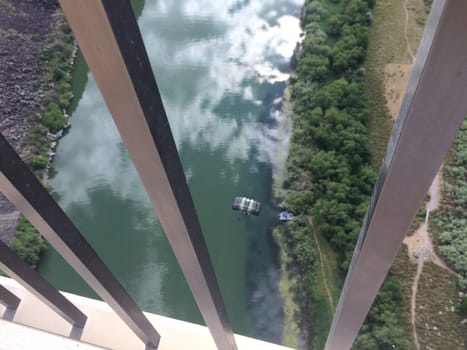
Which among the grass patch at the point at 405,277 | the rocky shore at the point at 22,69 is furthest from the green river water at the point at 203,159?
the grass patch at the point at 405,277

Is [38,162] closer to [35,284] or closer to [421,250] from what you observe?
[35,284]

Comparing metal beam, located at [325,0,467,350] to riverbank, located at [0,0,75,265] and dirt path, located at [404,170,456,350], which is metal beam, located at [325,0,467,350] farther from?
riverbank, located at [0,0,75,265]

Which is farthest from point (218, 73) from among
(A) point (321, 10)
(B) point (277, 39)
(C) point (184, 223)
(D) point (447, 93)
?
(D) point (447, 93)

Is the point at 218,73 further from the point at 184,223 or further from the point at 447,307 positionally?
the point at 184,223

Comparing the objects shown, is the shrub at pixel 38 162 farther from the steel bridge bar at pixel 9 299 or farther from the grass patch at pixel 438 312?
the grass patch at pixel 438 312

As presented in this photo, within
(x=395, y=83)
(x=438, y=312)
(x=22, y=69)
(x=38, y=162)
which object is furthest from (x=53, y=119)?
(x=438, y=312)

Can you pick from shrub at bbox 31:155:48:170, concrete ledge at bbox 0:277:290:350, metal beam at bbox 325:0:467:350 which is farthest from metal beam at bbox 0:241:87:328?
shrub at bbox 31:155:48:170

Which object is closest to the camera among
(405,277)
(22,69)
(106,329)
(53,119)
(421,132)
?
(421,132)
